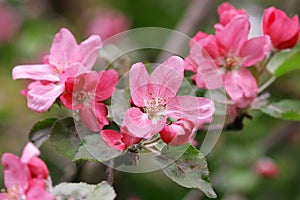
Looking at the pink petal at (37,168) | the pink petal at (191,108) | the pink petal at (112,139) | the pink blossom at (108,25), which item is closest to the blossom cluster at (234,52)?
the pink petal at (191,108)

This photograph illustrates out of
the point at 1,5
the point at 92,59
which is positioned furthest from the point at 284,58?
the point at 1,5

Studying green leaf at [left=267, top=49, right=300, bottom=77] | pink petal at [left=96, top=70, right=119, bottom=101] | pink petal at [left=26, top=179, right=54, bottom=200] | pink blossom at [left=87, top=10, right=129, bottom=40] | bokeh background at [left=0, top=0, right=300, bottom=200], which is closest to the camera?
pink petal at [left=26, top=179, right=54, bottom=200]

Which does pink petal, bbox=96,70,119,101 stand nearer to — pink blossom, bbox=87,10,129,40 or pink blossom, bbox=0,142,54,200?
pink blossom, bbox=0,142,54,200

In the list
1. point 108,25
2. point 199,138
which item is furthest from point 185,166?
point 108,25

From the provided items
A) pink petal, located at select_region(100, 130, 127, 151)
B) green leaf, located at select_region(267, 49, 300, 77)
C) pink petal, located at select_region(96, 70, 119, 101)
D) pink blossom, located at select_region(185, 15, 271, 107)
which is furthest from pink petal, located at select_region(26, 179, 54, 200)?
green leaf, located at select_region(267, 49, 300, 77)

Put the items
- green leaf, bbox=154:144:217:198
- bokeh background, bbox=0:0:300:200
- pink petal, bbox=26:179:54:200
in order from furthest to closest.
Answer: bokeh background, bbox=0:0:300:200, green leaf, bbox=154:144:217:198, pink petal, bbox=26:179:54:200

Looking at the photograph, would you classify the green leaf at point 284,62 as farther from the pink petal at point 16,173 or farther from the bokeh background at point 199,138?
the pink petal at point 16,173
